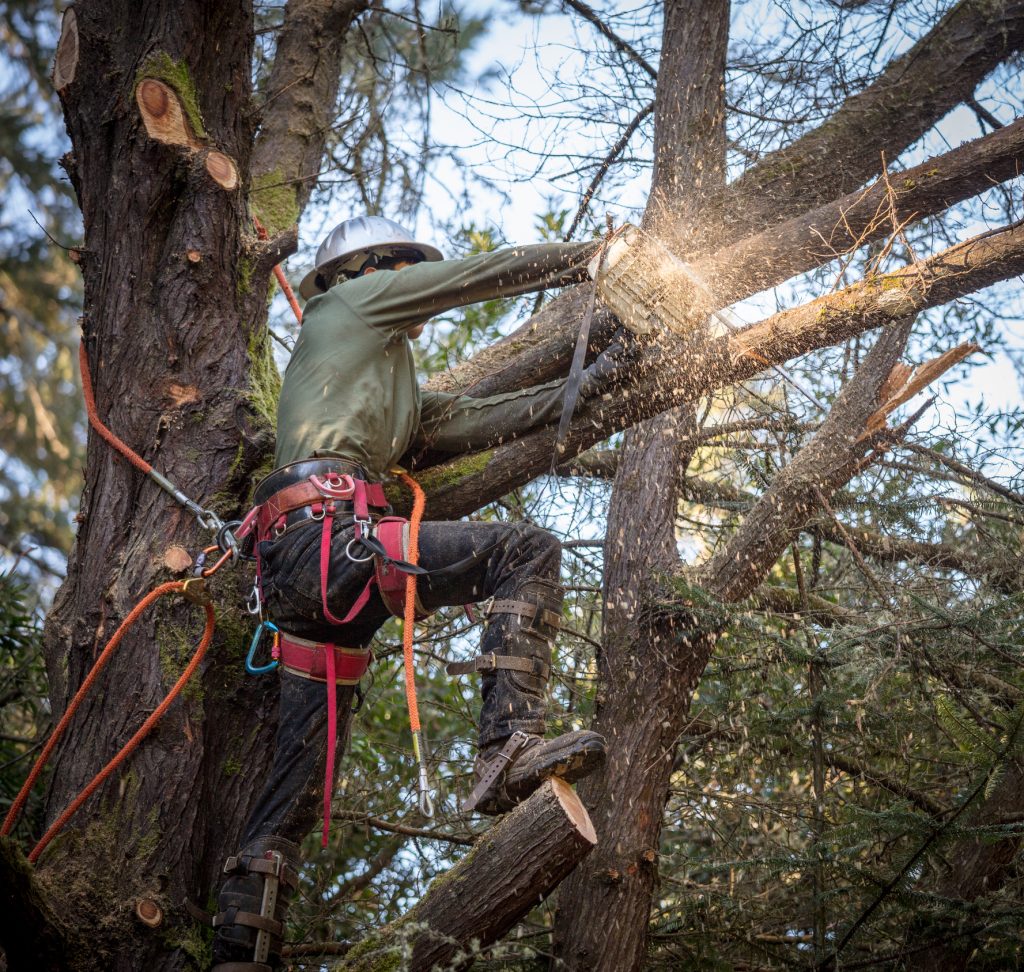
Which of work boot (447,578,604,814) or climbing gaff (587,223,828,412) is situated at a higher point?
climbing gaff (587,223,828,412)

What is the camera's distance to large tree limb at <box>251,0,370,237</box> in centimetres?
536

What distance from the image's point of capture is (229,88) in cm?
424

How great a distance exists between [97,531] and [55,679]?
0.52m

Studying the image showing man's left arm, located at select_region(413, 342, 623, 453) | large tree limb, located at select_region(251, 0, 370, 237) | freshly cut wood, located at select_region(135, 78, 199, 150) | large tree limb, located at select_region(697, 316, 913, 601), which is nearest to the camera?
man's left arm, located at select_region(413, 342, 623, 453)

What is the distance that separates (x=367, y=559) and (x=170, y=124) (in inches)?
73.0

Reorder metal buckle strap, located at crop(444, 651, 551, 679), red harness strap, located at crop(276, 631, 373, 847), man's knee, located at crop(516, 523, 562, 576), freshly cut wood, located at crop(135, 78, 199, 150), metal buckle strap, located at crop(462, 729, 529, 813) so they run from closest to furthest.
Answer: metal buckle strap, located at crop(462, 729, 529, 813) < metal buckle strap, located at crop(444, 651, 551, 679) < man's knee, located at crop(516, 523, 562, 576) < red harness strap, located at crop(276, 631, 373, 847) < freshly cut wood, located at crop(135, 78, 199, 150)

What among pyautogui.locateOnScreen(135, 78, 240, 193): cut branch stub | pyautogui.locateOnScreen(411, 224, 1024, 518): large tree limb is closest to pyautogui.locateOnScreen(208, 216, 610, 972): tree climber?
pyautogui.locateOnScreen(411, 224, 1024, 518): large tree limb

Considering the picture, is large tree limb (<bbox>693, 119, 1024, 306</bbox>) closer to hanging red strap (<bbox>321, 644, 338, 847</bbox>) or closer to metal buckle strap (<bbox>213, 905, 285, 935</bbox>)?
hanging red strap (<bbox>321, 644, 338, 847</bbox>)

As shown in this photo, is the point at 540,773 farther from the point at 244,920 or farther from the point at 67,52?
the point at 67,52

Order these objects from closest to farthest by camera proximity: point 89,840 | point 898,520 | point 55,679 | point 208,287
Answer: point 89,840, point 55,679, point 208,287, point 898,520

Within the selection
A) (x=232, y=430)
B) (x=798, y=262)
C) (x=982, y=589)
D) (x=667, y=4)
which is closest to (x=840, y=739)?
(x=982, y=589)

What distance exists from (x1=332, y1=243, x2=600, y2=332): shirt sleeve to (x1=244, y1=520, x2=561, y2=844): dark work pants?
0.73 m

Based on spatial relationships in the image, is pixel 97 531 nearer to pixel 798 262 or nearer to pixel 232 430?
pixel 232 430

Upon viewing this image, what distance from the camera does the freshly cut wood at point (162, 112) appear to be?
157 inches
